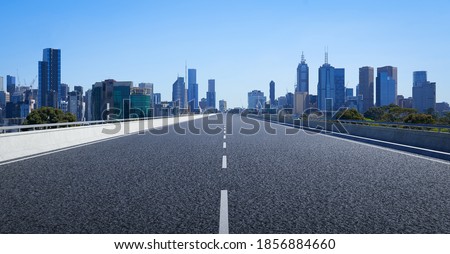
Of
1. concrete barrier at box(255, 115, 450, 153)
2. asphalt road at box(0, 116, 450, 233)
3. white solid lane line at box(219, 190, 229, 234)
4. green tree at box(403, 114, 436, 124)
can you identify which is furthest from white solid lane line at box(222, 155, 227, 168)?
green tree at box(403, 114, 436, 124)

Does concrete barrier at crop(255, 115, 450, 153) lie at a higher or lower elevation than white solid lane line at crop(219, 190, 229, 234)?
higher

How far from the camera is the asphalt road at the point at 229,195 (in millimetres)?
5555

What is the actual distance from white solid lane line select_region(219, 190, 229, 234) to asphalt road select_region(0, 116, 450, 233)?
0.23 feet

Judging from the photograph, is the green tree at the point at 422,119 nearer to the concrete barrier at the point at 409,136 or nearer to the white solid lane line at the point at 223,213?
the concrete barrier at the point at 409,136

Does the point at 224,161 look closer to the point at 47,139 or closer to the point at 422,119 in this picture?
the point at 47,139

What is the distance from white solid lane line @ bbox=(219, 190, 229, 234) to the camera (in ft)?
17.3

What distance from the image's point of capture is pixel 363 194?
25.0ft

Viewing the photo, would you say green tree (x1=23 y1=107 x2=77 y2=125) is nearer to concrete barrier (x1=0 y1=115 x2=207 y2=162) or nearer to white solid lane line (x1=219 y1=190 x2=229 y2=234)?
concrete barrier (x1=0 y1=115 x2=207 y2=162)

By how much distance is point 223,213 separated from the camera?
6137 millimetres

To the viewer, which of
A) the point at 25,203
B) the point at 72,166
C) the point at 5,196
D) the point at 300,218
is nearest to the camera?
the point at 300,218

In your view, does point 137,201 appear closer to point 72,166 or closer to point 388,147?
point 72,166

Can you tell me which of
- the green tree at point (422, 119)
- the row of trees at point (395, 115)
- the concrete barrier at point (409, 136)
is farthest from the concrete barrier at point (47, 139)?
the row of trees at point (395, 115)
